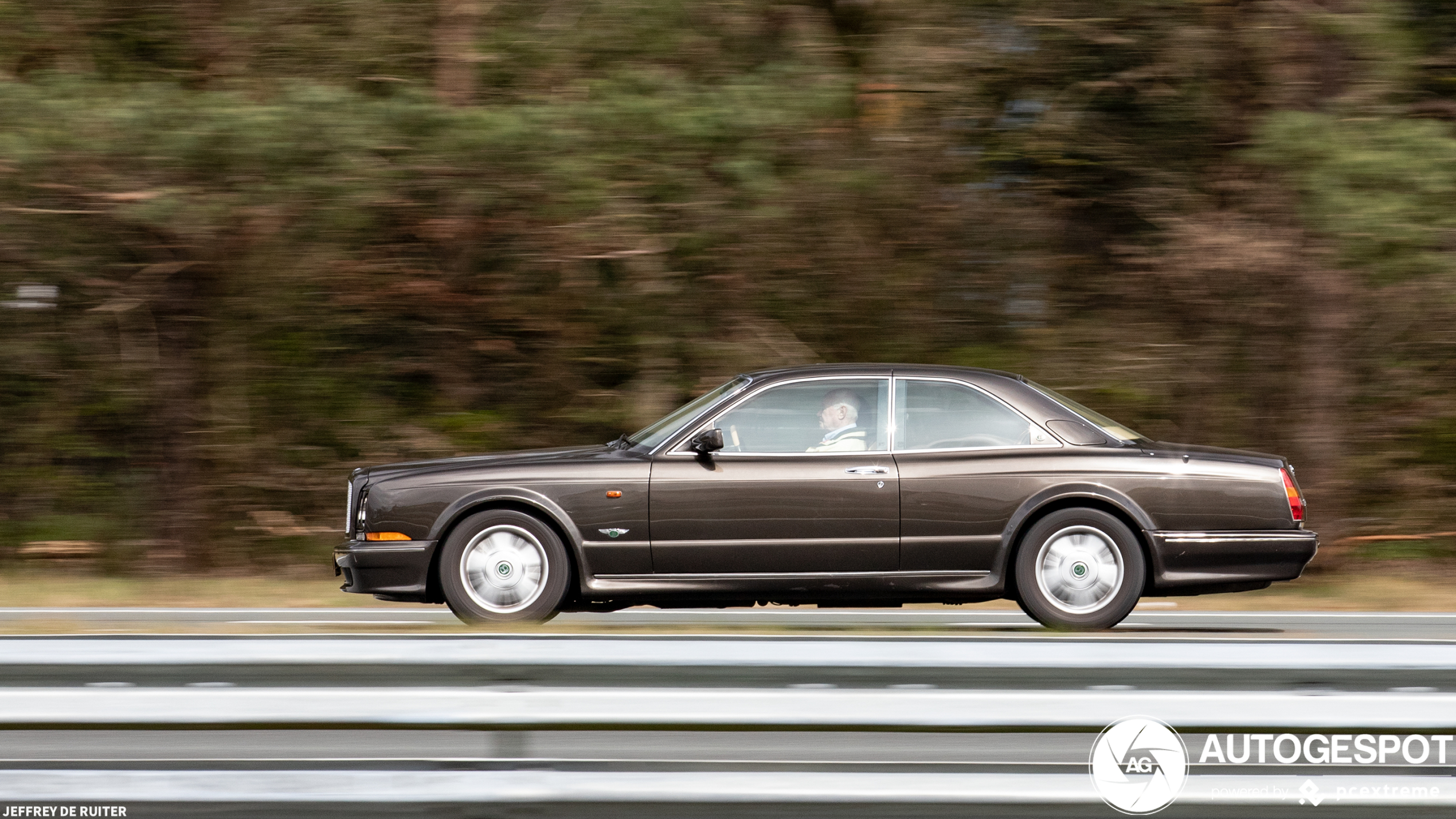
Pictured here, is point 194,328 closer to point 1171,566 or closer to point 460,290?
point 460,290

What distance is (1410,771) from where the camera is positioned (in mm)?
3426

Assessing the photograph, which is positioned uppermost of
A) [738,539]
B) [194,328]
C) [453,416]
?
[194,328]

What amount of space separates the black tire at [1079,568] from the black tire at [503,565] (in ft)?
7.41

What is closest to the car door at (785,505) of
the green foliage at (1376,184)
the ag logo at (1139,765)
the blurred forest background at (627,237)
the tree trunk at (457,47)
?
the ag logo at (1139,765)

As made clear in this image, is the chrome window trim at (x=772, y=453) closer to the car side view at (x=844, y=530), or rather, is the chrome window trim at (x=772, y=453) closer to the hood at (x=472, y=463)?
the car side view at (x=844, y=530)

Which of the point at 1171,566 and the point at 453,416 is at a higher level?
the point at 453,416

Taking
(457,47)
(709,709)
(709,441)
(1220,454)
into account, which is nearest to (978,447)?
(1220,454)

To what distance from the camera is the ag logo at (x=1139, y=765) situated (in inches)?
135

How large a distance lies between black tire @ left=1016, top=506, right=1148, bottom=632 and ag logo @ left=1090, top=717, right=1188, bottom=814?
3233mm

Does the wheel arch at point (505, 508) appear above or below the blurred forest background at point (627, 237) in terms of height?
below

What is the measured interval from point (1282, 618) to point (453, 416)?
21.7ft

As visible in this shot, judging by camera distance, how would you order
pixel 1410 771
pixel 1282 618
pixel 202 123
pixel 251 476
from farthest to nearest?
pixel 251 476, pixel 202 123, pixel 1282 618, pixel 1410 771

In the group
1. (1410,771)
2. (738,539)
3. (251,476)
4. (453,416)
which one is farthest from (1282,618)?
(251,476)

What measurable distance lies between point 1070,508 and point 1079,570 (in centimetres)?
30
